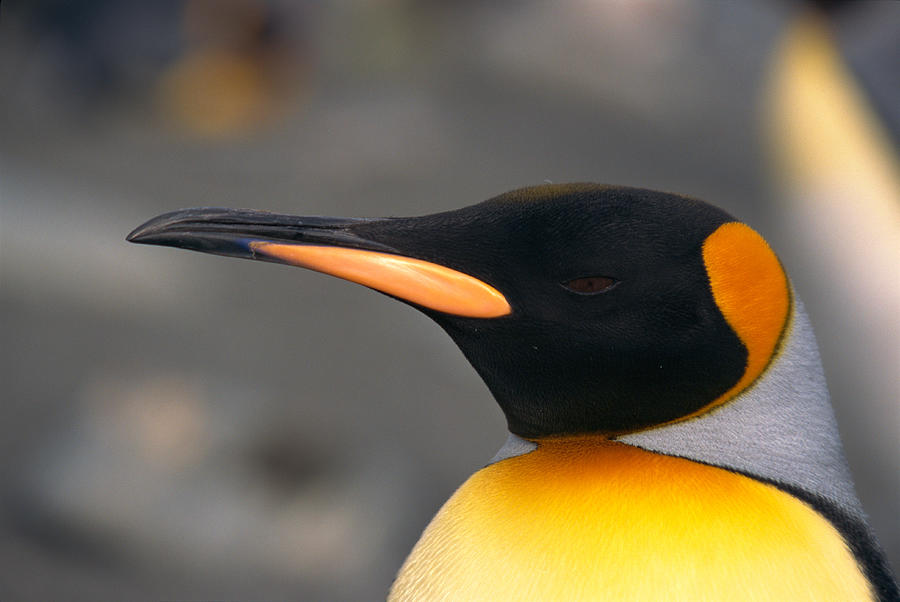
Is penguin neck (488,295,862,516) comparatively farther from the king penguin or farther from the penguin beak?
the penguin beak

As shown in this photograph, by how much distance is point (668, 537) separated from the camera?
57cm

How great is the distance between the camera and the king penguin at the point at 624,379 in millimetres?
572

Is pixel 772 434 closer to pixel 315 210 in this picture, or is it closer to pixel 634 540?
pixel 634 540

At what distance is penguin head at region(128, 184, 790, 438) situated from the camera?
0.59 metres

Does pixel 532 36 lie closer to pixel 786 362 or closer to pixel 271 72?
pixel 271 72

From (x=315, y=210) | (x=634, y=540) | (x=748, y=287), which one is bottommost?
(x=634, y=540)

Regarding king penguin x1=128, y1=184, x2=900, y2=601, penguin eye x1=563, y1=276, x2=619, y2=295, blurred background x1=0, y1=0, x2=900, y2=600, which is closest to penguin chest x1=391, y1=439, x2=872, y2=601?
king penguin x1=128, y1=184, x2=900, y2=601

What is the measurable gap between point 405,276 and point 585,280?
0.41 ft

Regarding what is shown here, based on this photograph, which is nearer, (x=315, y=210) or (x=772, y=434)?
(x=772, y=434)

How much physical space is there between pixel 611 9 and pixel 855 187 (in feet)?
2.06

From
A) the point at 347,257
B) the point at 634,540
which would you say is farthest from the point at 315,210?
the point at 634,540

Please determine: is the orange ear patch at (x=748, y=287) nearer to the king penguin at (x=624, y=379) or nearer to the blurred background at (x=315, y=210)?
the king penguin at (x=624, y=379)

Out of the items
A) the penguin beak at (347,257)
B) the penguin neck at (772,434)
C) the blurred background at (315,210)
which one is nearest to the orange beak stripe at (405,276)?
the penguin beak at (347,257)

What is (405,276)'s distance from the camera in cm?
60
